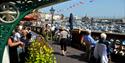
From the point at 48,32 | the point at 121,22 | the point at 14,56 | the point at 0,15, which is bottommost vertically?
the point at 121,22

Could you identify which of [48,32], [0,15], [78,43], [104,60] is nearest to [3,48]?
[0,15]

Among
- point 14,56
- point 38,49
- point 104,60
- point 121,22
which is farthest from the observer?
point 121,22

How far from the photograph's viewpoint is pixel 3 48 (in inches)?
262

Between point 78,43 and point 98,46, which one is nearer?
point 98,46

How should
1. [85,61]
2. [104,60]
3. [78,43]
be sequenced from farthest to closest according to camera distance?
[78,43] → [85,61] → [104,60]

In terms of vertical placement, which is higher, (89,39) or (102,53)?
(102,53)

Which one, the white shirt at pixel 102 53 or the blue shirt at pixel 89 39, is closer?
the white shirt at pixel 102 53

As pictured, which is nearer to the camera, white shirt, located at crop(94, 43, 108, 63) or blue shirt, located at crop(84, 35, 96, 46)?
white shirt, located at crop(94, 43, 108, 63)

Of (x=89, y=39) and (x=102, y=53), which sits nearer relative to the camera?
(x=102, y=53)

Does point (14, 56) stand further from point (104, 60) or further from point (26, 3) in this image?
point (104, 60)

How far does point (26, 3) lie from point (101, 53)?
3.46 metres

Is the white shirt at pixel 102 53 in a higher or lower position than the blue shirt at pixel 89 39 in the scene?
higher

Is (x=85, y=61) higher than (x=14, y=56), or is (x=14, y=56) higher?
(x=14, y=56)

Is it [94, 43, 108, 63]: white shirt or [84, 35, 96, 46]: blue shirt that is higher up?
[94, 43, 108, 63]: white shirt
